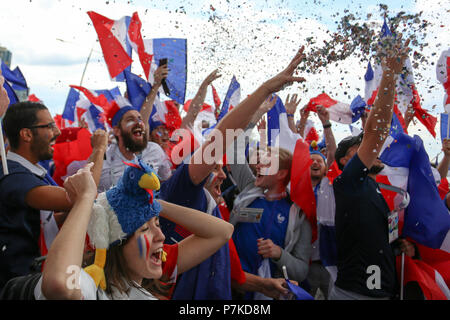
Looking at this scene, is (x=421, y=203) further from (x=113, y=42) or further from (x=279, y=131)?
(x=113, y=42)

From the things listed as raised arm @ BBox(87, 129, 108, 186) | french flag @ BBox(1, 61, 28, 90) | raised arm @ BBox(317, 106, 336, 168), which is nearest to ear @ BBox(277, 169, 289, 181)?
raised arm @ BBox(87, 129, 108, 186)

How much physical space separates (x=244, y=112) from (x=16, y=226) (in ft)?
4.37

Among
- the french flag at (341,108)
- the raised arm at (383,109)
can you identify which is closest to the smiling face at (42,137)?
the raised arm at (383,109)

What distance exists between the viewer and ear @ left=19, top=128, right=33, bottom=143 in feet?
8.11

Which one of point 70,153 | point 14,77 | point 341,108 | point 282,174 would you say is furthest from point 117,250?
point 14,77

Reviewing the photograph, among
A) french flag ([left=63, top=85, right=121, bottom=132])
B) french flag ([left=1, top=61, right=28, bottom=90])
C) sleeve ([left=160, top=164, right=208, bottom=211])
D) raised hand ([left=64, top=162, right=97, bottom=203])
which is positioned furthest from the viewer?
french flag ([left=63, top=85, right=121, bottom=132])

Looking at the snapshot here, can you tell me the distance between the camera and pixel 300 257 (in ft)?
9.57

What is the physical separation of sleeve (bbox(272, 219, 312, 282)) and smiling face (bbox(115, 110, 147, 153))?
193 cm

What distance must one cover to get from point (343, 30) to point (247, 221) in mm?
1503

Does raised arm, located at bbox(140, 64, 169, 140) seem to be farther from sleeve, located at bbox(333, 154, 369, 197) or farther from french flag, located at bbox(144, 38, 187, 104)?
sleeve, located at bbox(333, 154, 369, 197)

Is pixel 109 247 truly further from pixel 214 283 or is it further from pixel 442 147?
pixel 442 147

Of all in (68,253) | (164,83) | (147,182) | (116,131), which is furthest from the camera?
(164,83)

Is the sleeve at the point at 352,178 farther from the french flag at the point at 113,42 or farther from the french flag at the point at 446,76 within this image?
the french flag at the point at 113,42

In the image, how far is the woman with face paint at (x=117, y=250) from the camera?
Answer: 1.29 m
